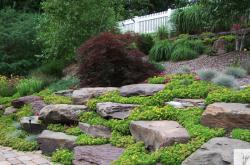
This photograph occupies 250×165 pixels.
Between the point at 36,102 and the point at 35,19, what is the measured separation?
739 cm

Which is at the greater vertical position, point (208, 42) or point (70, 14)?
point (70, 14)

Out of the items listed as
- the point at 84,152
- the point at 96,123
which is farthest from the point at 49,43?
the point at 84,152

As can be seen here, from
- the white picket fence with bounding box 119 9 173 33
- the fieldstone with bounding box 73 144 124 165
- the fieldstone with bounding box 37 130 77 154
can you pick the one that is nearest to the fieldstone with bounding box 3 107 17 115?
the fieldstone with bounding box 37 130 77 154

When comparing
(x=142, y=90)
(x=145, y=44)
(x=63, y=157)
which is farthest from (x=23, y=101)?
(x=145, y=44)

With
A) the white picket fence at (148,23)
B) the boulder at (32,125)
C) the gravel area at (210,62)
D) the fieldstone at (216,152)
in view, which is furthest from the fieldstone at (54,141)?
the white picket fence at (148,23)

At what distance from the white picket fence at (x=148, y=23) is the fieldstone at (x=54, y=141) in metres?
8.53

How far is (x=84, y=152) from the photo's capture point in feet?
19.6

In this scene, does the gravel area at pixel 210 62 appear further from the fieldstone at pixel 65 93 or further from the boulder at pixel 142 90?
the fieldstone at pixel 65 93

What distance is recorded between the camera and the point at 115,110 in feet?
22.4

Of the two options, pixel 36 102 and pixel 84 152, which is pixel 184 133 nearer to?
pixel 84 152

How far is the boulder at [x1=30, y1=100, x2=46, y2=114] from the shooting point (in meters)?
8.70

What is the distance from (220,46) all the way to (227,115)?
6377mm

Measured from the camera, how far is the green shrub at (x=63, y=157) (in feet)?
20.1

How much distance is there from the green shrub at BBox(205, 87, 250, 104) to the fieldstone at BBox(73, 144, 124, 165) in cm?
147
